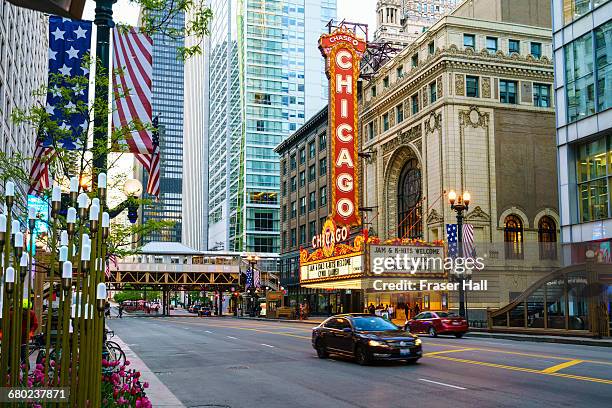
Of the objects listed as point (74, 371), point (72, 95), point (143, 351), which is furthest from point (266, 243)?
point (74, 371)

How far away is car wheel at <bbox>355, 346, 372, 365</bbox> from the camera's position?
66.3 feet

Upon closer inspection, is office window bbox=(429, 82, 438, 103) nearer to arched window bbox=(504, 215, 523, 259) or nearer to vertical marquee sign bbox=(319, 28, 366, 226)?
vertical marquee sign bbox=(319, 28, 366, 226)

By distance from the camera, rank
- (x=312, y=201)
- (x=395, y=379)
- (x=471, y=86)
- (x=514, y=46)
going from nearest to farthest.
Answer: (x=395, y=379) → (x=471, y=86) → (x=514, y=46) → (x=312, y=201)

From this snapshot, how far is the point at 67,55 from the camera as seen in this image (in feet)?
47.1

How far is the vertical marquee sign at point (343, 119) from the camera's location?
55.9 meters

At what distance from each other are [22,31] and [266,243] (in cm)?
9484

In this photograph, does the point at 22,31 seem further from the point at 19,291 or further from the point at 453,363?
the point at 19,291

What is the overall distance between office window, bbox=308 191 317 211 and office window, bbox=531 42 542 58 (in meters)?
34.7

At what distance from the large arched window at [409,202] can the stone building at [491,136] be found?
0.67 feet

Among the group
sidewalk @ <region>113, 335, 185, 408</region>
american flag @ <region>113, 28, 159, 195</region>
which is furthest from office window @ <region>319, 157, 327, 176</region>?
american flag @ <region>113, 28, 159, 195</region>

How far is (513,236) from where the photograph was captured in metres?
53.7

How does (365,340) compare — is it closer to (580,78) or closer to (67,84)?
(67,84)
